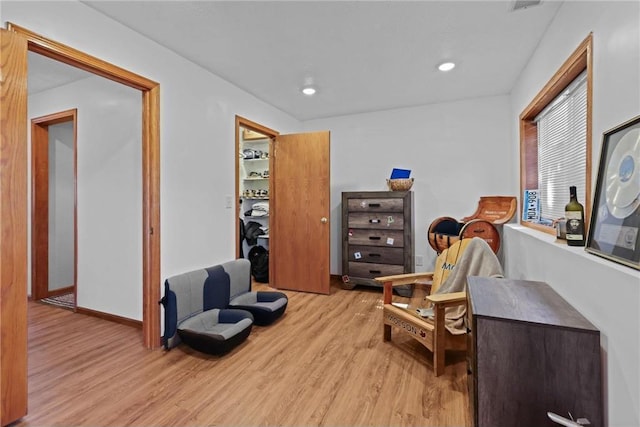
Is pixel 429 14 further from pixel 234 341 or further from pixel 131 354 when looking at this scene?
pixel 131 354

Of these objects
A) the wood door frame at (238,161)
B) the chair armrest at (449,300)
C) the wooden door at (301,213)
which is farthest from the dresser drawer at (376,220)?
the chair armrest at (449,300)

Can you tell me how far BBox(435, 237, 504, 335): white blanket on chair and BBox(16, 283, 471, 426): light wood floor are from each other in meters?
0.32

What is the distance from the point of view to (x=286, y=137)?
151 inches

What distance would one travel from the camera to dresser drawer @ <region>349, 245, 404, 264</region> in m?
3.61

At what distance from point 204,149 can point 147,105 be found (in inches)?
23.5

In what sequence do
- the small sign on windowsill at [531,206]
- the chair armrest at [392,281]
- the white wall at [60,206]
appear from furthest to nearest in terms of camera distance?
the white wall at [60,206] → the small sign on windowsill at [531,206] → the chair armrest at [392,281]

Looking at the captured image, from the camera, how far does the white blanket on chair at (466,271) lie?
2018 millimetres

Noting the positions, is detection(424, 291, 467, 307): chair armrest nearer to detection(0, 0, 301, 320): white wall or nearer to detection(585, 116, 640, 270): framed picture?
detection(585, 116, 640, 270): framed picture

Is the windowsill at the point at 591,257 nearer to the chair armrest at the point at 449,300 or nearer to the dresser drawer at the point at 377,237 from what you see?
the chair armrest at the point at 449,300

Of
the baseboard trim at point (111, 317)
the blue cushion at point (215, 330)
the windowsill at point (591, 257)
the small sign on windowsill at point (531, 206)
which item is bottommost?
the baseboard trim at point (111, 317)

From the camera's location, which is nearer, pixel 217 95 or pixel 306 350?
pixel 306 350

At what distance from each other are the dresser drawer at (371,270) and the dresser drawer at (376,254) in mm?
51

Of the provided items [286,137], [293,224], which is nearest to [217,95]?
[286,137]

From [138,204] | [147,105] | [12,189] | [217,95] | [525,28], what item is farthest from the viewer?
[217,95]
